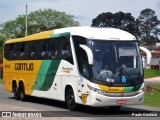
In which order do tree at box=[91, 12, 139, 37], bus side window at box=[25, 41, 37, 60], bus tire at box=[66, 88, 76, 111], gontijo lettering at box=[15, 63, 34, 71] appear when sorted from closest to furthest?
1. bus tire at box=[66, 88, 76, 111]
2. bus side window at box=[25, 41, 37, 60]
3. gontijo lettering at box=[15, 63, 34, 71]
4. tree at box=[91, 12, 139, 37]

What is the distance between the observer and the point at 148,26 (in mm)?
152250

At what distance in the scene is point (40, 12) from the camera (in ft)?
306

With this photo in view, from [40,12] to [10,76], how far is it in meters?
69.3

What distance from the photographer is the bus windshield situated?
16266mm

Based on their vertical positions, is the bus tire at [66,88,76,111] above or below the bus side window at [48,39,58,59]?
below

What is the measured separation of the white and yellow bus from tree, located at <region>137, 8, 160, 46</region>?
125290mm

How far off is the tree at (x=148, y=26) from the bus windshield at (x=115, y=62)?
128m

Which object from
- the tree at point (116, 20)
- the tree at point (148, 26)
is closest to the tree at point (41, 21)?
the tree at point (116, 20)

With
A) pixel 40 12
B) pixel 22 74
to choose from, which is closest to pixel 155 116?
pixel 22 74

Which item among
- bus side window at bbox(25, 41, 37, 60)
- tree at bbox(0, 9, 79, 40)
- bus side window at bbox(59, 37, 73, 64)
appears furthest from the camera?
tree at bbox(0, 9, 79, 40)

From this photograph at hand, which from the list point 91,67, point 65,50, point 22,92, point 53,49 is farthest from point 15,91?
point 91,67

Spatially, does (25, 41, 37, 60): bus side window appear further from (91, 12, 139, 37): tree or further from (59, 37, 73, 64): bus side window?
(91, 12, 139, 37): tree

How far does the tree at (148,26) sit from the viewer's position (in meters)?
146

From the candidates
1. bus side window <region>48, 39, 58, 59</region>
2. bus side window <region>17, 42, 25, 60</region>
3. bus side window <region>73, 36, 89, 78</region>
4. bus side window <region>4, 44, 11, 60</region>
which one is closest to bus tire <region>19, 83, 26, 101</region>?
bus side window <region>17, 42, 25, 60</region>
